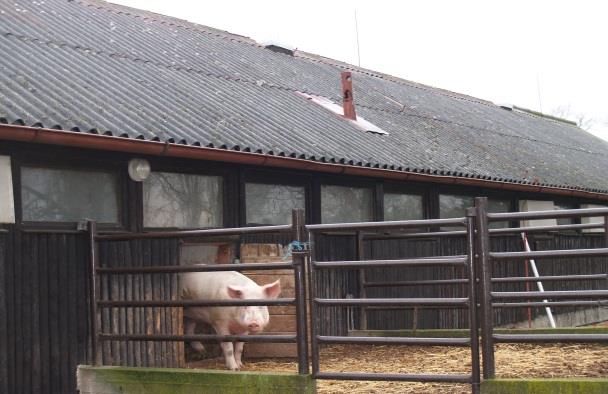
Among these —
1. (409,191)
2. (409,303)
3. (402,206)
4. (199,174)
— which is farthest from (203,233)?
(409,191)

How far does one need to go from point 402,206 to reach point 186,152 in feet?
16.2

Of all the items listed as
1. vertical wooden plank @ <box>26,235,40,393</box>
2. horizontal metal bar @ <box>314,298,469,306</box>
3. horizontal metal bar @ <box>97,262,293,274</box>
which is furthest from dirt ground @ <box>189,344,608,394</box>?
vertical wooden plank @ <box>26,235,40,393</box>

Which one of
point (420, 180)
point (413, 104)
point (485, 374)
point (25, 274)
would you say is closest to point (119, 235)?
point (25, 274)

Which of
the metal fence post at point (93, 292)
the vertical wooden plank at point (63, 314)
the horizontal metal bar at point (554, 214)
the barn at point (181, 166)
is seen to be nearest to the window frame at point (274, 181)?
the barn at point (181, 166)

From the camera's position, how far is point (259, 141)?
9734 mm

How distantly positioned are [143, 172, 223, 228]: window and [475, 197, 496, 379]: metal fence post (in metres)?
3.77

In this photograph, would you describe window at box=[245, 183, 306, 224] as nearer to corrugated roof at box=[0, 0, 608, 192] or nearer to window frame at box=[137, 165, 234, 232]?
window frame at box=[137, 165, 234, 232]

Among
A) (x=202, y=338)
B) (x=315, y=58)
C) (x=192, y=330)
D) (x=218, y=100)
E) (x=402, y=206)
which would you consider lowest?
(x=192, y=330)

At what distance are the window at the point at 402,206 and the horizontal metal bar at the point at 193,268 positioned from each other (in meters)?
5.29

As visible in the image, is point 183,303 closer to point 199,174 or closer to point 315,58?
point 199,174

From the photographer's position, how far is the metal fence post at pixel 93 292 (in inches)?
306

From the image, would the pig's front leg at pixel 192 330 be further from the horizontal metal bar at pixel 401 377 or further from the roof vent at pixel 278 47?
the roof vent at pixel 278 47

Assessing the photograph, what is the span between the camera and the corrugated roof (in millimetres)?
8672

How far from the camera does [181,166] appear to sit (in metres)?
9.10
